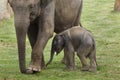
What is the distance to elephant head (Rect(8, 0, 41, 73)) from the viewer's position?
27.3 feet

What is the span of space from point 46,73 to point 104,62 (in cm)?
203

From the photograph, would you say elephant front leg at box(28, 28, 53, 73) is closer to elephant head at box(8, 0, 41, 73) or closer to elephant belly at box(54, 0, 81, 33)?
elephant head at box(8, 0, 41, 73)

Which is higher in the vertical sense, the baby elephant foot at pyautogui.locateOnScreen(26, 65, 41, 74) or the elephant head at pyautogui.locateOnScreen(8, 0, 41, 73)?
the elephant head at pyautogui.locateOnScreen(8, 0, 41, 73)

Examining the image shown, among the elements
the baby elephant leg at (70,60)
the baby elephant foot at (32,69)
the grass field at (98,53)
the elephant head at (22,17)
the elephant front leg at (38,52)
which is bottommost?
the grass field at (98,53)

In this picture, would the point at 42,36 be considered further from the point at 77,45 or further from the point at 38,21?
the point at 77,45

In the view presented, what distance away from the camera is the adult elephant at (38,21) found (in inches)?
330

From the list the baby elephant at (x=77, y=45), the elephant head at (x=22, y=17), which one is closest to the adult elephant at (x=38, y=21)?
the elephant head at (x=22, y=17)

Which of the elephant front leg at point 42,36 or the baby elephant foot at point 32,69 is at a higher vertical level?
the elephant front leg at point 42,36

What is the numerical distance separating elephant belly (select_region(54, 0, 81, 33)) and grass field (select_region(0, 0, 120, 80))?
869 mm

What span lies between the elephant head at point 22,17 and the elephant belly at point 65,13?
1.50m

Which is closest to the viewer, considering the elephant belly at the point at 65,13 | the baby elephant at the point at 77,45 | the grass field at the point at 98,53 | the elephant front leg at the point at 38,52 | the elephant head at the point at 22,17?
the elephant head at the point at 22,17

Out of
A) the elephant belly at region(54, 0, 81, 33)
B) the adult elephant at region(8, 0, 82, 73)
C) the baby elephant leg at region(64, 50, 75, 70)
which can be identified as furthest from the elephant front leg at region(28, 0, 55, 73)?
the elephant belly at region(54, 0, 81, 33)

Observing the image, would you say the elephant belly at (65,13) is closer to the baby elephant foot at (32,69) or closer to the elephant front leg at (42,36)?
the elephant front leg at (42,36)

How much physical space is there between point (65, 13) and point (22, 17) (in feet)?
7.21
